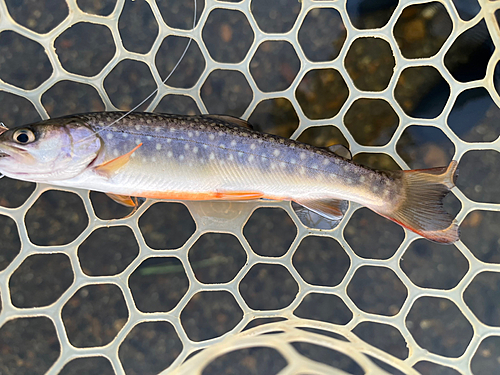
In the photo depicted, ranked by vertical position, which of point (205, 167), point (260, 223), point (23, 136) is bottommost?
point (260, 223)

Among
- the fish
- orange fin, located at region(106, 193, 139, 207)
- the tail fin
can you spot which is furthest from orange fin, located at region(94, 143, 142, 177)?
the tail fin

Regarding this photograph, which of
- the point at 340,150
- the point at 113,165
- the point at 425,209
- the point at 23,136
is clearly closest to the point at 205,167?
the point at 113,165

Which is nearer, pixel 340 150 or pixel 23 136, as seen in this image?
pixel 23 136

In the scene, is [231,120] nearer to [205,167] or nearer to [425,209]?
[205,167]

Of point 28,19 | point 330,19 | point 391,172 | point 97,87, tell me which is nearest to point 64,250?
point 97,87

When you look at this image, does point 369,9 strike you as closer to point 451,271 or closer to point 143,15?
point 143,15

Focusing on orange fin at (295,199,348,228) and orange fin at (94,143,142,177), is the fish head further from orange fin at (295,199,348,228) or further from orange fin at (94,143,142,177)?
orange fin at (295,199,348,228)

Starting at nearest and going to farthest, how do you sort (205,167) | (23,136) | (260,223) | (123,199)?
(23,136) < (205,167) < (123,199) < (260,223)
